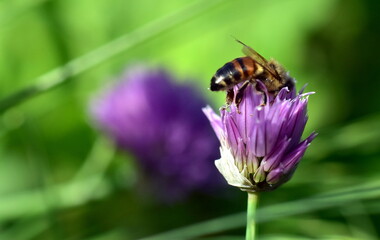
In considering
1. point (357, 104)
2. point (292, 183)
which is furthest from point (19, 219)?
point (357, 104)

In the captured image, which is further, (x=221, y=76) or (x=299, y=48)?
(x=299, y=48)

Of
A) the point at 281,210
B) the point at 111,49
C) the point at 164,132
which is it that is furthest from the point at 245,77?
the point at 164,132

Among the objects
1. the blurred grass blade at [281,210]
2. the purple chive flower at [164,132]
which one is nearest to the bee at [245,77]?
the blurred grass blade at [281,210]

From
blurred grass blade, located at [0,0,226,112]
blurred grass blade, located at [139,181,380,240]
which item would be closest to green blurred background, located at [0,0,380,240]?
blurred grass blade, located at [0,0,226,112]

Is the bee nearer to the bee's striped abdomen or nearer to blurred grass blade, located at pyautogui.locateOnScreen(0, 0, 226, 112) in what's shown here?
the bee's striped abdomen

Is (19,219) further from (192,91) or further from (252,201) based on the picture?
(252,201)

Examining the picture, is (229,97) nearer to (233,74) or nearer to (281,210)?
(233,74)
